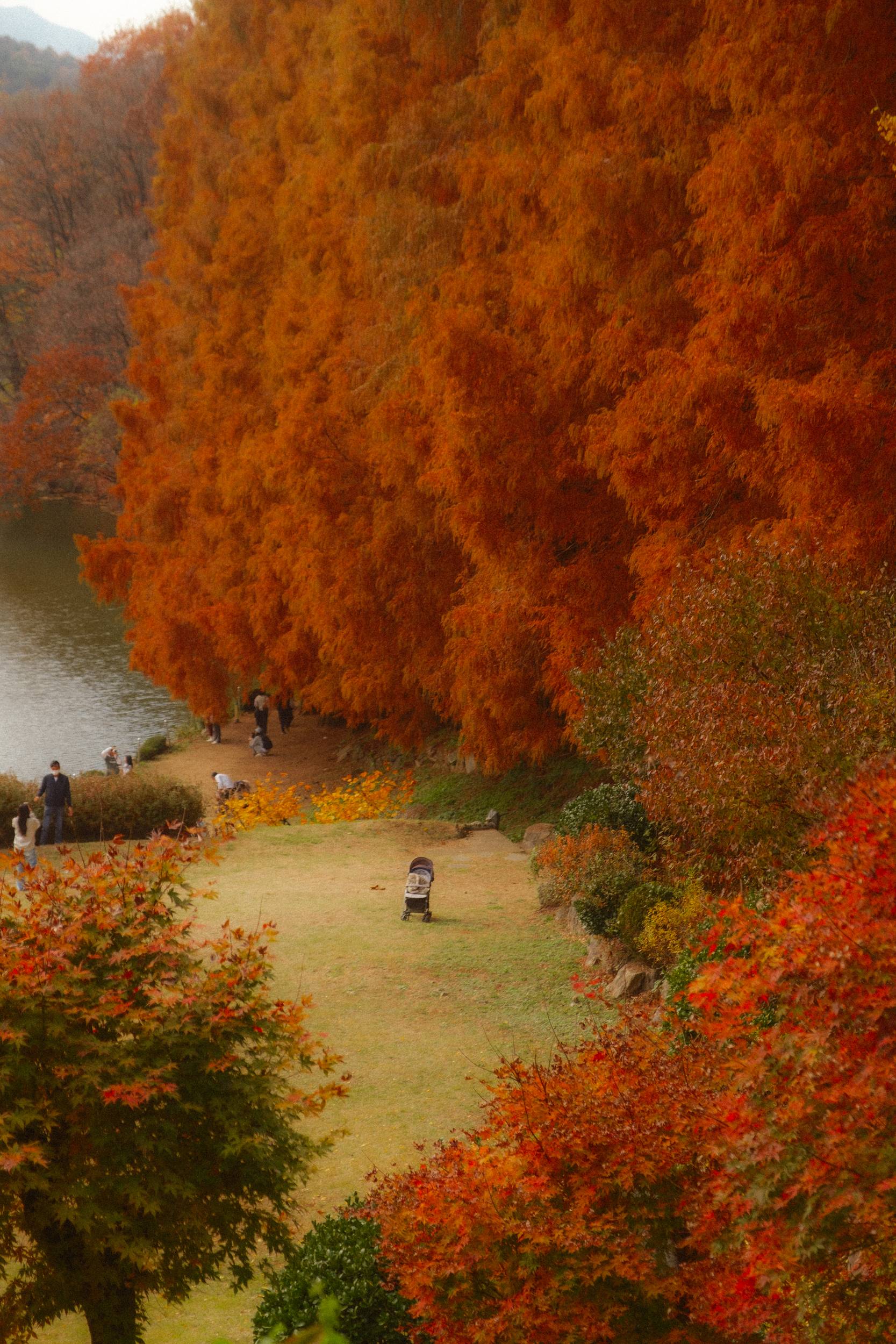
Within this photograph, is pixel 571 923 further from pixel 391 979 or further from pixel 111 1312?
pixel 111 1312

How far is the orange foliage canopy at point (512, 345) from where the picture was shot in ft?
36.8

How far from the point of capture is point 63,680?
2989cm

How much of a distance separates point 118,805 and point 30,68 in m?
105

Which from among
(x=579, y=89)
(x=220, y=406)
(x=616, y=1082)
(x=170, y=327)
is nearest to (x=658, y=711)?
(x=616, y=1082)

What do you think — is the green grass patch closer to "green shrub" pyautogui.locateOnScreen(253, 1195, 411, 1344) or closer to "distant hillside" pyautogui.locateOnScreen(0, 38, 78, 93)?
"green shrub" pyautogui.locateOnScreen(253, 1195, 411, 1344)

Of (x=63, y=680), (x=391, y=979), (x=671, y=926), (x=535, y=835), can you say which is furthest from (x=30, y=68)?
(x=671, y=926)

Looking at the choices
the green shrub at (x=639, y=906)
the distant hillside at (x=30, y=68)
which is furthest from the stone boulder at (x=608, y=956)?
the distant hillside at (x=30, y=68)

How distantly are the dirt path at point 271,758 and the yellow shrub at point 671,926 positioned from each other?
41.9ft

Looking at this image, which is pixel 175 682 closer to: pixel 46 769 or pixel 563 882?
pixel 46 769

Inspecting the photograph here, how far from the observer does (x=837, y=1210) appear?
11.2 feet

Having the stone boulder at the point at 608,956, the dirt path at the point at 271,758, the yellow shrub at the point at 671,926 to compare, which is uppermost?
the yellow shrub at the point at 671,926

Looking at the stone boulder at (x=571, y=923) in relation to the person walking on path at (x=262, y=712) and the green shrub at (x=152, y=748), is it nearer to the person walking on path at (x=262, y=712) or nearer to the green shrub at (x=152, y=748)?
the person walking on path at (x=262, y=712)

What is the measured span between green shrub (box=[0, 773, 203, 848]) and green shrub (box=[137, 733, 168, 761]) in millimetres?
6720

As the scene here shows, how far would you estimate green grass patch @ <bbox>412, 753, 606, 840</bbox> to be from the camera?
16828mm
